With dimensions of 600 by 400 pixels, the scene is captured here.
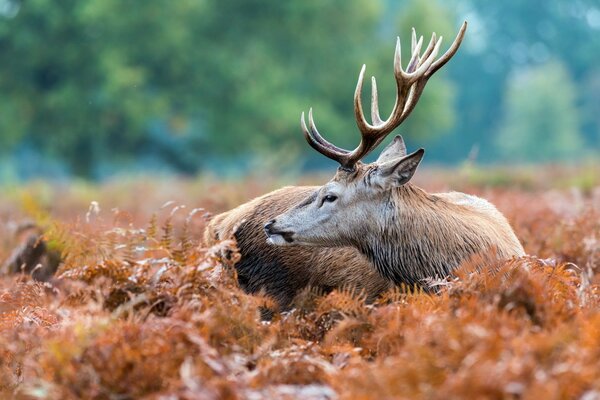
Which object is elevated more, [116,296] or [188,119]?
[188,119]

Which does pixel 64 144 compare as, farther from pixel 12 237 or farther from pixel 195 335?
pixel 195 335

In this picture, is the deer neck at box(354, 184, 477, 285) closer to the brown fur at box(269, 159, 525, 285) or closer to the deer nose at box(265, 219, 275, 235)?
the brown fur at box(269, 159, 525, 285)

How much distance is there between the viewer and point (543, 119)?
5541cm

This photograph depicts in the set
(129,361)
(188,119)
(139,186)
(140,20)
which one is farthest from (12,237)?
(188,119)

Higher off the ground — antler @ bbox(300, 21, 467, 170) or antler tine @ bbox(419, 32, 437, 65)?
antler tine @ bbox(419, 32, 437, 65)

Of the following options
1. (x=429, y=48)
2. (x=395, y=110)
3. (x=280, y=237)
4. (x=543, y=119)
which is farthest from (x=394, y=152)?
(x=543, y=119)

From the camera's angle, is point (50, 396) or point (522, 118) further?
point (522, 118)

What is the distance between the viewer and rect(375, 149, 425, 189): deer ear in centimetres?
541

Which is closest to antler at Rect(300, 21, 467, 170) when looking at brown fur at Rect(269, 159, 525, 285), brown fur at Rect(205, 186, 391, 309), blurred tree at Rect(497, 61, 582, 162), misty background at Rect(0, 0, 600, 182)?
brown fur at Rect(269, 159, 525, 285)

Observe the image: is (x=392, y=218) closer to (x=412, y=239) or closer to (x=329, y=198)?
(x=412, y=239)

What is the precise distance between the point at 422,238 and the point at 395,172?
15.9 inches

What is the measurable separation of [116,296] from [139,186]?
475 inches

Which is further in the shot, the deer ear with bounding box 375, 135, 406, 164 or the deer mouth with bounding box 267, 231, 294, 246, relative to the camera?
the deer ear with bounding box 375, 135, 406, 164

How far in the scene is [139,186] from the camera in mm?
16281
